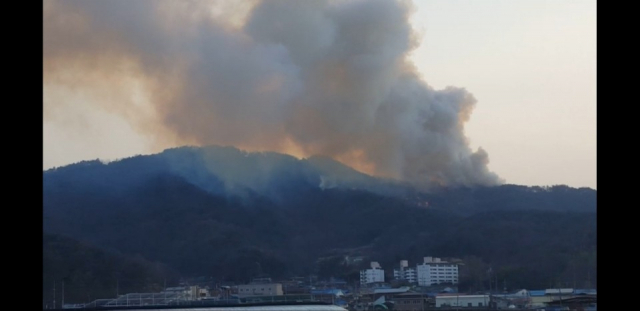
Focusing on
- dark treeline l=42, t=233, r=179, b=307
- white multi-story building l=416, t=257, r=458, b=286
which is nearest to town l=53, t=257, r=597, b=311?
white multi-story building l=416, t=257, r=458, b=286

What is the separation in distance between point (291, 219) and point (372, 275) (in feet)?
46.3

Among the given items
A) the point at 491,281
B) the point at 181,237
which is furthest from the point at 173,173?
the point at 491,281

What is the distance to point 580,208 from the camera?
5944 centimetres

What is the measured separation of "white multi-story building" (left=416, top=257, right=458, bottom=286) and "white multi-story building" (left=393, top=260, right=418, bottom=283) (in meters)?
0.49

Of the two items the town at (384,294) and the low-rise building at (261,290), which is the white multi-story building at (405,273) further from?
the low-rise building at (261,290)

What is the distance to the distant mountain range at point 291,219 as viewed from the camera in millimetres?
53688

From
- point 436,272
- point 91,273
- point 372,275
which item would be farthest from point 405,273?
point 91,273

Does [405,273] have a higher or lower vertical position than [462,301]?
higher

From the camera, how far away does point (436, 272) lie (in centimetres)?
5091

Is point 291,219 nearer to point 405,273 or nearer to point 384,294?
point 405,273

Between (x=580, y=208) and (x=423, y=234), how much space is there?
1115 cm

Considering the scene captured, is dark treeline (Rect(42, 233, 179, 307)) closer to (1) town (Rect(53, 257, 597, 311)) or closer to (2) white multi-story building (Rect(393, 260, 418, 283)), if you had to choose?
(1) town (Rect(53, 257, 597, 311))
